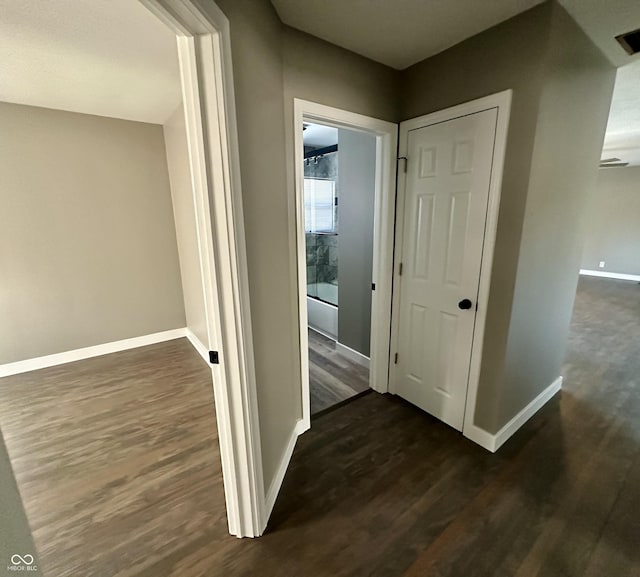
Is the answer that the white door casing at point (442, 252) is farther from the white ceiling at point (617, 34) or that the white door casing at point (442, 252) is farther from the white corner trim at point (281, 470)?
the white corner trim at point (281, 470)

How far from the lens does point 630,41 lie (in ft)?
5.77

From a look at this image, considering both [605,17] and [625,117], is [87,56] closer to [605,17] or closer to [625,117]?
[605,17]

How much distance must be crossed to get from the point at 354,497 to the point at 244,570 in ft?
2.06

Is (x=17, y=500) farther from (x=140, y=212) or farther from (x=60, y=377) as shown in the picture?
(x=140, y=212)

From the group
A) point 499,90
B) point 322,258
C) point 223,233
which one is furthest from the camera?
point 322,258

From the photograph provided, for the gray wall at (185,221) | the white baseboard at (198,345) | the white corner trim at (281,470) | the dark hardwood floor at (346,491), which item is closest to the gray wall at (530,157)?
the dark hardwood floor at (346,491)

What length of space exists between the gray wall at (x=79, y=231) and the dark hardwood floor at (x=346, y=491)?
81cm

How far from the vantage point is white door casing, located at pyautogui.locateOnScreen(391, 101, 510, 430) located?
6.02 ft

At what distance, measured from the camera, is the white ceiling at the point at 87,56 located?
153 cm

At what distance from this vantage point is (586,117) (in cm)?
189

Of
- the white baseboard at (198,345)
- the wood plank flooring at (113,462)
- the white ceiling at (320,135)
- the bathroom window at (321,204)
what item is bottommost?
the wood plank flooring at (113,462)

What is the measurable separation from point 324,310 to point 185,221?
1930 millimetres

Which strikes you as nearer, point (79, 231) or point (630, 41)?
point (630, 41)

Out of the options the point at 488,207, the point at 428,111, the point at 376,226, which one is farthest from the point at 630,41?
the point at 376,226
